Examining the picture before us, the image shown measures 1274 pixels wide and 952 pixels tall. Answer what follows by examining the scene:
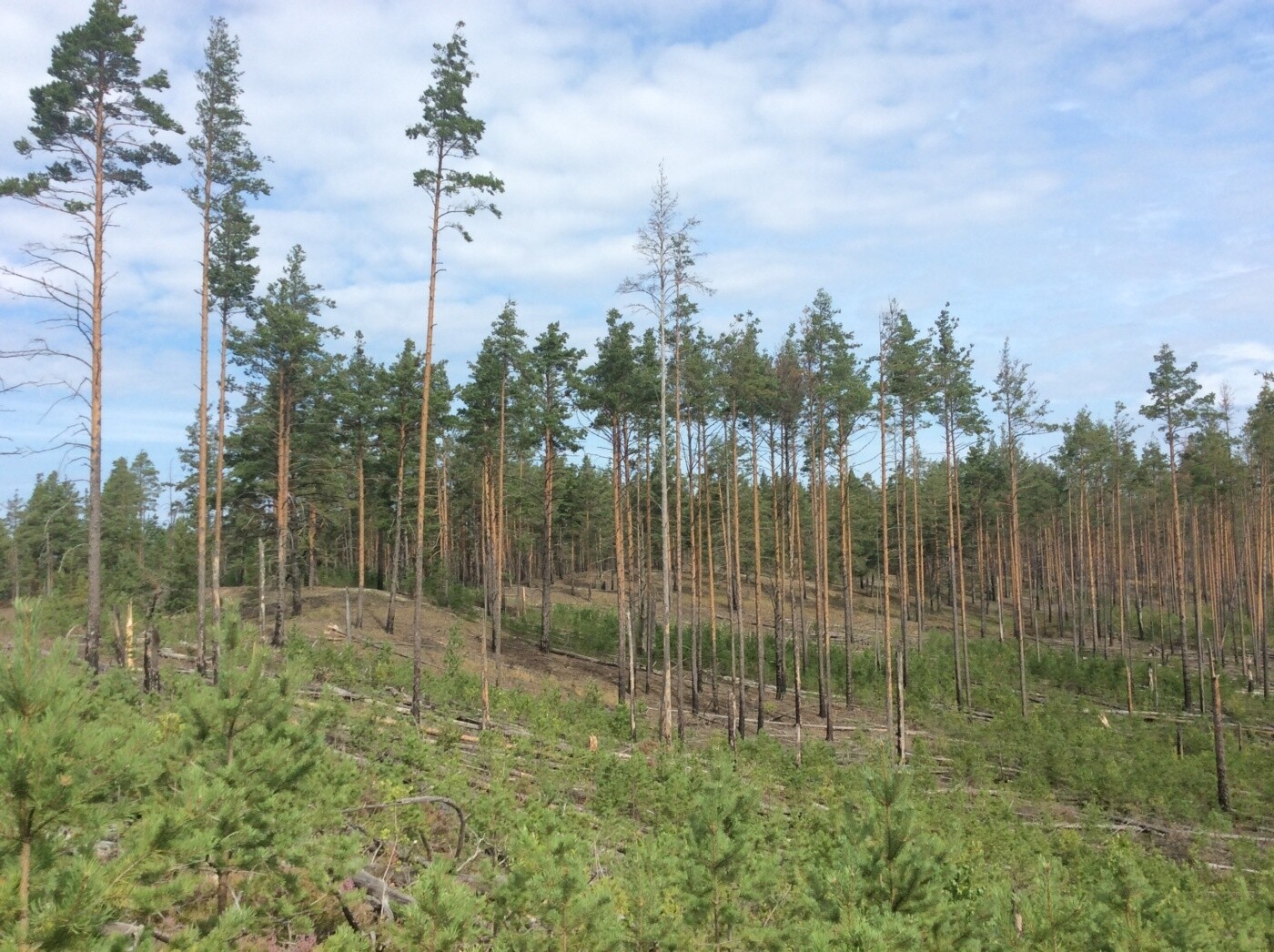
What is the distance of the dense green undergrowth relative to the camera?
11.1ft

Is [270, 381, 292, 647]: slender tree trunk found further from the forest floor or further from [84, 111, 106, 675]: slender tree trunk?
[84, 111, 106, 675]: slender tree trunk

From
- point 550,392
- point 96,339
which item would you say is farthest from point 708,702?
point 96,339

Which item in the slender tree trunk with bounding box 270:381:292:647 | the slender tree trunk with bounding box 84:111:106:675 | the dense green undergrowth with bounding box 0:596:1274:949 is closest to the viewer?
the dense green undergrowth with bounding box 0:596:1274:949

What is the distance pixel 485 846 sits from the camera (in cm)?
979

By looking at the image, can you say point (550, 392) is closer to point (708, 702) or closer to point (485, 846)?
point (708, 702)

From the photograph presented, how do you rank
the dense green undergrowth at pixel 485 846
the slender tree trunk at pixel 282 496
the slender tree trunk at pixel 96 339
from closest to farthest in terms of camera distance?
1. the dense green undergrowth at pixel 485 846
2. the slender tree trunk at pixel 96 339
3. the slender tree trunk at pixel 282 496

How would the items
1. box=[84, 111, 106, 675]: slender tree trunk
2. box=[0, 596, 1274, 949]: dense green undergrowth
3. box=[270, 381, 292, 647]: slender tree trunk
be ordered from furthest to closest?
box=[270, 381, 292, 647]: slender tree trunk, box=[84, 111, 106, 675]: slender tree trunk, box=[0, 596, 1274, 949]: dense green undergrowth

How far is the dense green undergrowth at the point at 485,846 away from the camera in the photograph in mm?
3377

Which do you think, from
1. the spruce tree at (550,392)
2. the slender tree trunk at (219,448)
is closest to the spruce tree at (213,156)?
the slender tree trunk at (219,448)

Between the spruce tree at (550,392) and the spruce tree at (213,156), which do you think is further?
the spruce tree at (550,392)

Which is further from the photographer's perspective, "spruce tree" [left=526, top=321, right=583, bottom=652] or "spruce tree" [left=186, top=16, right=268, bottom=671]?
"spruce tree" [left=526, top=321, right=583, bottom=652]

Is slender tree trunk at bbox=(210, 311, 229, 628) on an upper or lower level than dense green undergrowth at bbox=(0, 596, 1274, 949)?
upper

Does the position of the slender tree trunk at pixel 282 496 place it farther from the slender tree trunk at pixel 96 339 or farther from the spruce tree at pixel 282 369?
the slender tree trunk at pixel 96 339

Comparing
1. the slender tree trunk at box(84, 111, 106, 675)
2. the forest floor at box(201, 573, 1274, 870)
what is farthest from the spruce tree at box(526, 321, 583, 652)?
the slender tree trunk at box(84, 111, 106, 675)
